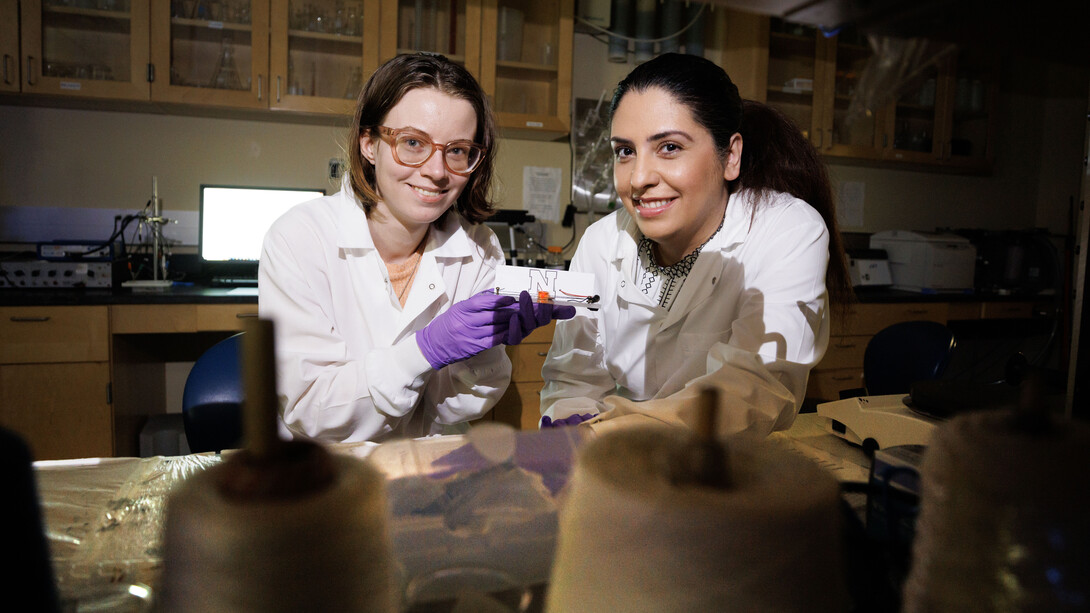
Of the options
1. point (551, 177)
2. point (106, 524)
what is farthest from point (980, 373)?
point (106, 524)

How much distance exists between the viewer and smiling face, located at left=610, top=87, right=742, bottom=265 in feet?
4.10

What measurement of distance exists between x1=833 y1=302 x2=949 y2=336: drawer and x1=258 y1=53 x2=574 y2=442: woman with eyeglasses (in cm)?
234

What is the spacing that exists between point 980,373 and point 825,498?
451 cm

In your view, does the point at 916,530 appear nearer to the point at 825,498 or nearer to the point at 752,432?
the point at 825,498

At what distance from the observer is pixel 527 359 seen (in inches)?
115

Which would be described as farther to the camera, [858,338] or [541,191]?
[541,191]

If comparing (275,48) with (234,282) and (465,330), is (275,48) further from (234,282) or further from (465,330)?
(465,330)

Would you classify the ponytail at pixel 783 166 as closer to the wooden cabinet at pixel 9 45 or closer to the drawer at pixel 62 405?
the drawer at pixel 62 405

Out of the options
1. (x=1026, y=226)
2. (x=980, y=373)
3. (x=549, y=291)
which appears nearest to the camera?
(x=549, y=291)

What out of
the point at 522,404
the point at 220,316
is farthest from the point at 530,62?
the point at 220,316

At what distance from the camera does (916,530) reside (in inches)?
17.3

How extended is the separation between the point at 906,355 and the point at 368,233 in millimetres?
1543

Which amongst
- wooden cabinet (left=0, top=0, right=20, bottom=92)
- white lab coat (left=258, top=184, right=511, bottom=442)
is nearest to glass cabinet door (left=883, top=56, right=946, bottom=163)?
white lab coat (left=258, top=184, right=511, bottom=442)

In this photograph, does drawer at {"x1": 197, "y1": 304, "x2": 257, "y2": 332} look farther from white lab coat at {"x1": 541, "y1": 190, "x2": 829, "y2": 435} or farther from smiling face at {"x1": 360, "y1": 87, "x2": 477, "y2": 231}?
white lab coat at {"x1": 541, "y1": 190, "x2": 829, "y2": 435}
